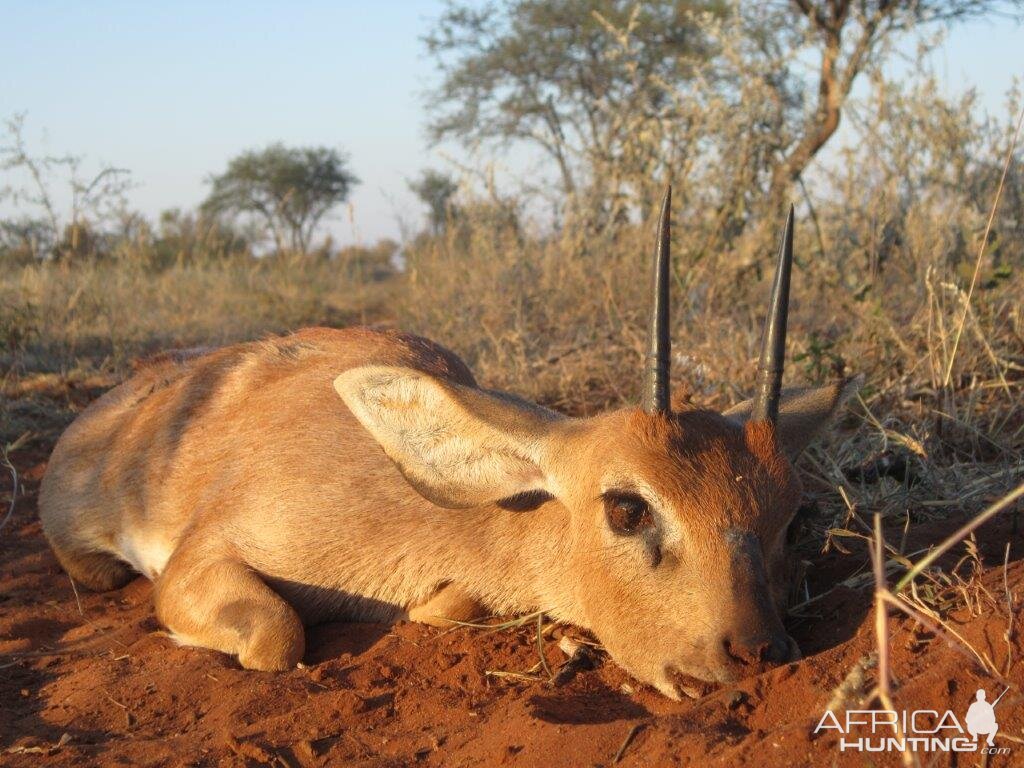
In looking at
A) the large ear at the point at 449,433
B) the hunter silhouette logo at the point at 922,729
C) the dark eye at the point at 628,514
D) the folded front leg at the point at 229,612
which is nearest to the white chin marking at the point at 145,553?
the folded front leg at the point at 229,612

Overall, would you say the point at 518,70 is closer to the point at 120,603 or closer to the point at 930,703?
the point at 120,603

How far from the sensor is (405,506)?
14.1 ft

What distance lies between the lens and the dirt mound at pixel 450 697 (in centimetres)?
282

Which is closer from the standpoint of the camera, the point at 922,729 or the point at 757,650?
the point at 922,729

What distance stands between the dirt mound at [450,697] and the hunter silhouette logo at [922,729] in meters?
0.03

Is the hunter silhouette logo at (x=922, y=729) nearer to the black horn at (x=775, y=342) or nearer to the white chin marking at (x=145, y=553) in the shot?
the black horn at (x=775, y=342)

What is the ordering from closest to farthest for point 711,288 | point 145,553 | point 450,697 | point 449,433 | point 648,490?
point 648,490, point 450,697, point 449,433, point 145,553, point 711,288

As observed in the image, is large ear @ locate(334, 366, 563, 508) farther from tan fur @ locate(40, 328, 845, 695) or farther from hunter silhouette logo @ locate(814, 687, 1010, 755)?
hunter silhouette logo @ locate(814, 687, 1010, 755)

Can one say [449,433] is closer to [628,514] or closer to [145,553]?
[628,514]

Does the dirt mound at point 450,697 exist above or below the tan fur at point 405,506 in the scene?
below

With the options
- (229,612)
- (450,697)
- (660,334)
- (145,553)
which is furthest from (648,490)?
(145,553)

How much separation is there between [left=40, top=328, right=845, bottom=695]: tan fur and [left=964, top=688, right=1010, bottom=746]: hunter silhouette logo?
642mm

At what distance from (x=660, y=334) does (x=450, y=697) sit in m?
1.41

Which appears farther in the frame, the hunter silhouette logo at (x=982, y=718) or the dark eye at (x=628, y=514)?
the dark eye at (x=628, y=514)
